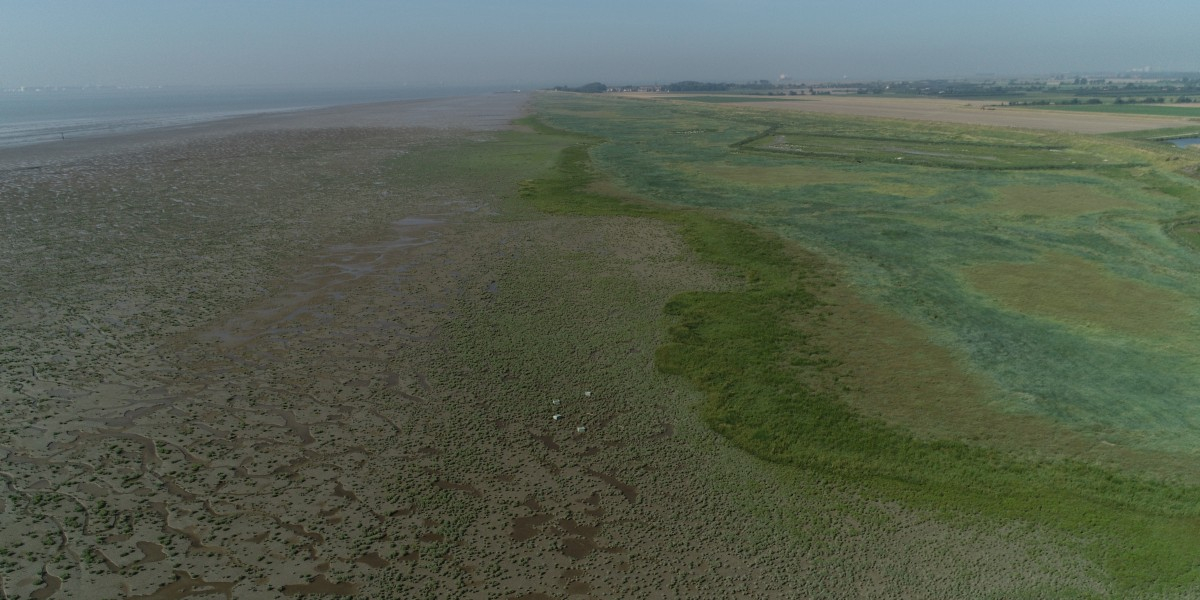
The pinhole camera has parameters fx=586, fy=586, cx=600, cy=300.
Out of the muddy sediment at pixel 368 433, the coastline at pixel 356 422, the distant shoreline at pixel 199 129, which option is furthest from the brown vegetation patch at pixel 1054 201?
the distant shoreline at pixel 199 129

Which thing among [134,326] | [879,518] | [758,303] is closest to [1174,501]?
[879,518]

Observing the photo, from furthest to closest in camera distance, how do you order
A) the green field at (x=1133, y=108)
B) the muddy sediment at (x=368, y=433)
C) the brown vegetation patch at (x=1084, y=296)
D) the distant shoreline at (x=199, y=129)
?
the green field at (x=1133, y=108) → the distant shoreline at (x=199, y=129) → the brown vegetation patch at (x=1084, y=296) → the muddy sediment at (x=368, y=433)

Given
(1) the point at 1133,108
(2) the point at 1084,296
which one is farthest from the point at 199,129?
(1) the point at 1133,108

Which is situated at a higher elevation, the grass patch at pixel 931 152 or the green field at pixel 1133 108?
the green field at pixel 1133 108

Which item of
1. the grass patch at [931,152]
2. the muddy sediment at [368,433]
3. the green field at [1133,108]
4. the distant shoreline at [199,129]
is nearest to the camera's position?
the muddy sediment at [368,433]

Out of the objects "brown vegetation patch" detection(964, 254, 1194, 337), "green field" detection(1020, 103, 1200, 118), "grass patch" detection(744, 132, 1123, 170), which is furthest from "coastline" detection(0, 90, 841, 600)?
"green field" detection(1020, 103, 1200, 118)

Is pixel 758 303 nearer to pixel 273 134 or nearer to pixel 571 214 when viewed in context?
pixel 571 214

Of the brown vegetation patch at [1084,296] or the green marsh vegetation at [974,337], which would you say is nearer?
the green marsh vegetation at [974,337]

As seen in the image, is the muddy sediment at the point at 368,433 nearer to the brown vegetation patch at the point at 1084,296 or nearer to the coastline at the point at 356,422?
the coastline at the point at 356,422

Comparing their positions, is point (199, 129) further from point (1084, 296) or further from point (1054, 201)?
point (1054, 201)

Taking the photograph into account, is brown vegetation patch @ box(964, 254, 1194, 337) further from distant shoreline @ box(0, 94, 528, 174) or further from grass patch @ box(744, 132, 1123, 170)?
distant shoreline @ box(0, 94, 528, 174)
